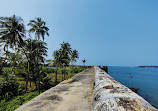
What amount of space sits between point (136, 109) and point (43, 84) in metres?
17.4

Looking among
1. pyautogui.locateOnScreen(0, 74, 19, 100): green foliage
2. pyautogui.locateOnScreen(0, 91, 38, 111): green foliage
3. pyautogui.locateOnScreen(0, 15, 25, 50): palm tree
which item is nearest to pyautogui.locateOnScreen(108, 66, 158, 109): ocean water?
pyautogui.locateOnScreen(0, 91, 38, 111): green foliage

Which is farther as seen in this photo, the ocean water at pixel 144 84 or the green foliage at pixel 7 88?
the ocean water at pixel 144 84

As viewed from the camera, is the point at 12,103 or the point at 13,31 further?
the point at 13,31

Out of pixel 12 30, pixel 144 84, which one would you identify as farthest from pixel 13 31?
pixel 144 84

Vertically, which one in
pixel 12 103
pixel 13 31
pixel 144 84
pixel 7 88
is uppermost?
pixel 13 31

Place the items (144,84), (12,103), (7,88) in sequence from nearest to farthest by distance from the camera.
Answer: (12,103) < (7,88) < (144,84)

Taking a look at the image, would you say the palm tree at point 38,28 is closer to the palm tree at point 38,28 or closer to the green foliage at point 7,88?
the palm tree at point 38,28

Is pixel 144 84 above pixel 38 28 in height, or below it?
below

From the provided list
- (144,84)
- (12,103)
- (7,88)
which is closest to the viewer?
(12,103)

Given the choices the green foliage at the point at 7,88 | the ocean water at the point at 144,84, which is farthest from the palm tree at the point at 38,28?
the ocean water at the point at 144,84

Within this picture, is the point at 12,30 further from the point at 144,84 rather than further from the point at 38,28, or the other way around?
the point at 144,84

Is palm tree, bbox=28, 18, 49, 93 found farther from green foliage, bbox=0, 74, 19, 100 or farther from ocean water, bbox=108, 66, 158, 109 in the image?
ocean water, bbox=108, 66, 158, 109

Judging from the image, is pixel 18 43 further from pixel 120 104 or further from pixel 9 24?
pixel 120 104

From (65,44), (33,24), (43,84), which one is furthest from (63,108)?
(65,44)
